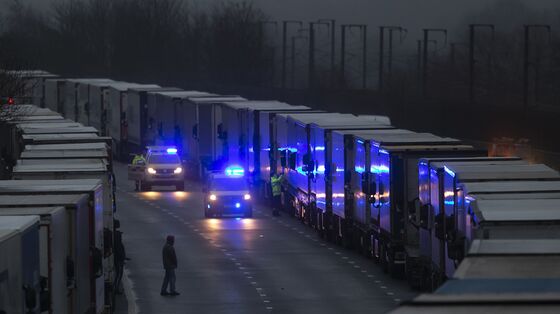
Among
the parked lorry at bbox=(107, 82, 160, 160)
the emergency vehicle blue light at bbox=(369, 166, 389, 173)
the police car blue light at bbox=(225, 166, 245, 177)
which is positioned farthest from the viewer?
the parked lorry at bbox=(107, 82, 160, 160)

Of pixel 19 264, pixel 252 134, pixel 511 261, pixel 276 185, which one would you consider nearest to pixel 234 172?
pixel 276 185

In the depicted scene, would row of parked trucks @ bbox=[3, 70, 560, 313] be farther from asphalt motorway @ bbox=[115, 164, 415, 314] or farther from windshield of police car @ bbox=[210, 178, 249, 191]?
windshield of police car @ bbox=[210, 178, 249, 191]

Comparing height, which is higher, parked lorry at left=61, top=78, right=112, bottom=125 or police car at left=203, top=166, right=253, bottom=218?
parked lorry at left=61, top=78, right=112, bottom=125

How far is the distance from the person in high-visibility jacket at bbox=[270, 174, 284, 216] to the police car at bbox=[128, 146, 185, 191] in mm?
8211

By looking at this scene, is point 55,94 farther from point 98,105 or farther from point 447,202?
point 447,202

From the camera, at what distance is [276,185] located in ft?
165

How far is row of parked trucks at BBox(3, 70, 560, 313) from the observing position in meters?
15.3

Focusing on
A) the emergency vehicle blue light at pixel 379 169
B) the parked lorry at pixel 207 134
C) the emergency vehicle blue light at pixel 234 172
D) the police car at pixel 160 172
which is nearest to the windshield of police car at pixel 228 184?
the emergency vehicle blue light at pixel 234 172

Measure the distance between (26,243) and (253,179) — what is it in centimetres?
3736

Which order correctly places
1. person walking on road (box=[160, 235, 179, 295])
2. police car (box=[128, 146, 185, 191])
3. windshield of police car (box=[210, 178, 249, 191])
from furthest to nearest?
police car (box=[128, 146, 185, 191]) → windshield of police car (box=[210, 178, 249, 191]) → person walking on road (box=[160, 235, 179, 295])

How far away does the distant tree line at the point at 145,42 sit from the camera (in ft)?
502

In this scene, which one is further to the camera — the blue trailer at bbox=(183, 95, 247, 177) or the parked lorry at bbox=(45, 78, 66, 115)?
the parked lorry at bbox=(45, 78, 66, 115)

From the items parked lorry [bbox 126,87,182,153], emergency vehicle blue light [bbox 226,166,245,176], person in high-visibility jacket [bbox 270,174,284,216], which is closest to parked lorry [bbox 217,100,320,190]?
person in high-visibility jacket [bbox 270,174,284,216]

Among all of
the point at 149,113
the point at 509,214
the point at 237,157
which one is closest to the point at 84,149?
the point at 509,214
